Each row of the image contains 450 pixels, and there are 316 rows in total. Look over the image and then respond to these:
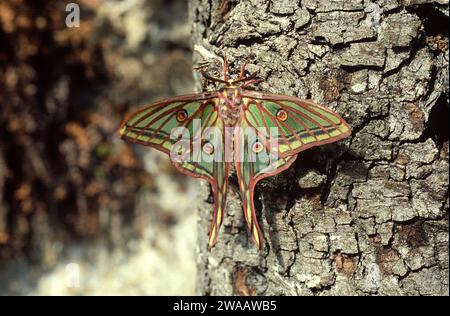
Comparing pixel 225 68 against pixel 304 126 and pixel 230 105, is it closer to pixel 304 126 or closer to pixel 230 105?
pixel 230 105

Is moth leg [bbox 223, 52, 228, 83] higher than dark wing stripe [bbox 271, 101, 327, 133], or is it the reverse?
moth leg [bbox 223, 52, 228, 83]

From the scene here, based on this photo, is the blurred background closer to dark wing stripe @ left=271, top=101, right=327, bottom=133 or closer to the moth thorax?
the moth thorax

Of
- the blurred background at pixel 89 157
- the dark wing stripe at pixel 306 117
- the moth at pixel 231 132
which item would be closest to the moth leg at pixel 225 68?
the moth at pixel 231 132

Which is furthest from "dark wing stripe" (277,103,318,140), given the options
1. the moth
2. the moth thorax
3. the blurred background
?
the blurred background

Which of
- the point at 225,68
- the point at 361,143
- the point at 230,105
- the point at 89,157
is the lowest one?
the point at 89,157

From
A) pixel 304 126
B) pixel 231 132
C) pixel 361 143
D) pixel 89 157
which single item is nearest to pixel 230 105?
pixel 231 132

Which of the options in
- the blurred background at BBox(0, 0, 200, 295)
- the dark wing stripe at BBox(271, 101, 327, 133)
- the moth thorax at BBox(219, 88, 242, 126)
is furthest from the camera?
the blurred background at BBox(0, 0, 200, 295)

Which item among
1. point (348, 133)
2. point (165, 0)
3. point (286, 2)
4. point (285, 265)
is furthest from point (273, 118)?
point (165, 0)

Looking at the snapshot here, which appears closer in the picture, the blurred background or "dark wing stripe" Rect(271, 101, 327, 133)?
"dark wing stripe" Rect(271, 101, 327, 133)
